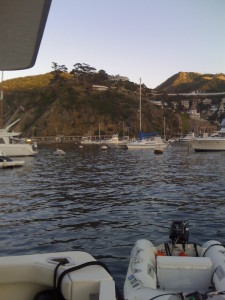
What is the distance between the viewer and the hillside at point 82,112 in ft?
432

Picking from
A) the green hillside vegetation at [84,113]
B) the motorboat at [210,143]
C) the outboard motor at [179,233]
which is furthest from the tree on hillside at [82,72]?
the outboard motor at [179,233]

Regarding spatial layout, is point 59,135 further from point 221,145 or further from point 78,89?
point 221,145

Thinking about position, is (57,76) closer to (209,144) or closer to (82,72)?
(82,72)

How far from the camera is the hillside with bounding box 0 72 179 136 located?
132 m

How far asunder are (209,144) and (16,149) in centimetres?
3051

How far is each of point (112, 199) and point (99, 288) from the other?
15736 millimetres

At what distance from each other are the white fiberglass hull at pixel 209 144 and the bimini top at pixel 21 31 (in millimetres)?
58350

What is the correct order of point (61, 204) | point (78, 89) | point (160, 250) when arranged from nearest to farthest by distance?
point (160, 250), point (61, 204), point (78, 89)

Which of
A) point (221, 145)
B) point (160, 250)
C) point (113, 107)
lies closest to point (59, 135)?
point (113, 107)

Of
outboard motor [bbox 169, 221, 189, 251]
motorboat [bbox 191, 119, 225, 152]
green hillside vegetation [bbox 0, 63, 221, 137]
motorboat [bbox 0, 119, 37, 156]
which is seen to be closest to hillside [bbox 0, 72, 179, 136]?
green hillside vegetation [bbox 0, 63, 221, 137]

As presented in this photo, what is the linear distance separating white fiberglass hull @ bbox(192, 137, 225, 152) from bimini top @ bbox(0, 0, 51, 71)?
58350 millimetres

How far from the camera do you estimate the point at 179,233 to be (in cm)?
850

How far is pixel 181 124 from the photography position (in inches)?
6043

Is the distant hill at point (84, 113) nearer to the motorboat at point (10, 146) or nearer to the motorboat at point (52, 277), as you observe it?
the motorboat at point (10, 146)
